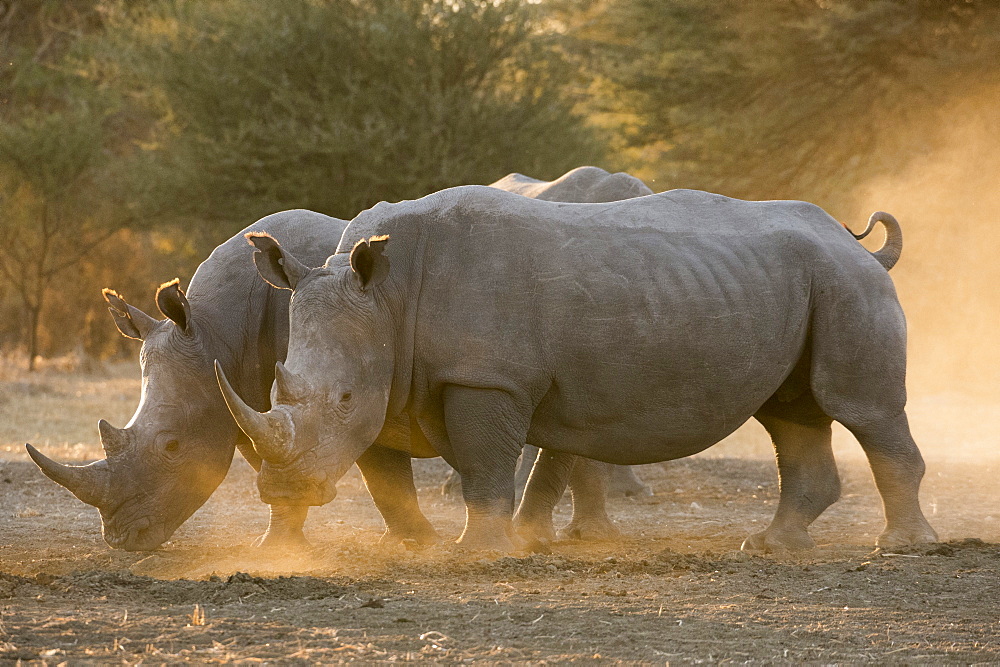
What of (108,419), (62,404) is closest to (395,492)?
(108,419)

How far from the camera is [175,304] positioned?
6406 millimetres

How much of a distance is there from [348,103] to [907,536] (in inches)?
511

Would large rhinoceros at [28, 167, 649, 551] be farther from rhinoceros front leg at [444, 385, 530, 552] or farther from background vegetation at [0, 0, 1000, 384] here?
background vegetation at [0, 0, 1000, 384]

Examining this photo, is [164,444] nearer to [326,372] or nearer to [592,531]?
[326,372]

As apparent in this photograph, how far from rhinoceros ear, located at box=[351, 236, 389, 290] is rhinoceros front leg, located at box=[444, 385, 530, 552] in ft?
Result: 1.98

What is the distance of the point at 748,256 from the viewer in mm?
6730

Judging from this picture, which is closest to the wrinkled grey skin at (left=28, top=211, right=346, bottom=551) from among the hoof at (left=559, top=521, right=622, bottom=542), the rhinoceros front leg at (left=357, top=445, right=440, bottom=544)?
the rhinoceros front leg at (left=357, top=445, right=440, bottom=544)

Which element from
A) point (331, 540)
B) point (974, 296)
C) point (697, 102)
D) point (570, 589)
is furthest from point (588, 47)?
point (570, 589)

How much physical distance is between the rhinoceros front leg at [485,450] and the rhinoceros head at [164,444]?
1.19 meters

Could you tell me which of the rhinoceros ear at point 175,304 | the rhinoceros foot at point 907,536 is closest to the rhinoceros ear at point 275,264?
the rhinoceros ear at point 175,304

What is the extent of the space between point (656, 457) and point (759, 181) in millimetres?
13367

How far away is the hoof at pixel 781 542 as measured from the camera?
699 centimetres

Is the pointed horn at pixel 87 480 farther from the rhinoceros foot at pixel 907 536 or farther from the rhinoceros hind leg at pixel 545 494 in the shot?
the rhinoceros foot at pixel 907 536

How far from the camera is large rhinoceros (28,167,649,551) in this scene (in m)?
6.17
